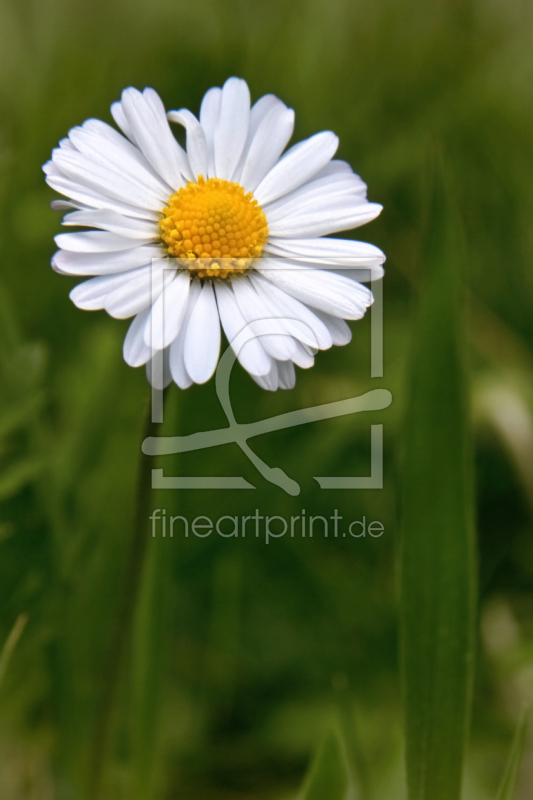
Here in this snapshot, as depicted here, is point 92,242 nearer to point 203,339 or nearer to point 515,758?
point 203,339

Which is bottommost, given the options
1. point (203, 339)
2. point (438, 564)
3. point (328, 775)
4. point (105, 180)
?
point (328, 775)

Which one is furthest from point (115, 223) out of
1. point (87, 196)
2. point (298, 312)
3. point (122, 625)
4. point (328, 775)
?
point (328, 775)

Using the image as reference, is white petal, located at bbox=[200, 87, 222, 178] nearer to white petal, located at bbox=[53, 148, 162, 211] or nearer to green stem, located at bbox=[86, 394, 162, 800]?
white petal, located at bbox=[53, 148, 162, 211]

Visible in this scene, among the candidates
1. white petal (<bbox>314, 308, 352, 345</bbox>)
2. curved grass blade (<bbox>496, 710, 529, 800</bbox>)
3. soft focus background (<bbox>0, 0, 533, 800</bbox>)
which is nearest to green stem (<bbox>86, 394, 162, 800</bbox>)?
soft focus background (<bbox>0, 0, 533, 800</bbox>)

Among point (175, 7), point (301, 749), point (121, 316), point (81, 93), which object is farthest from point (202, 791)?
point (175, 7)

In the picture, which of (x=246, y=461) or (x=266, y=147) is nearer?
(x=266, y=147)
